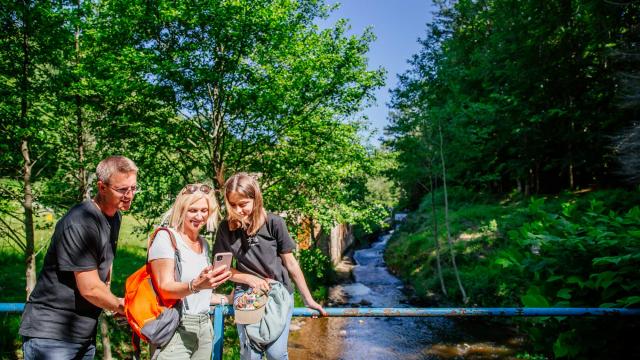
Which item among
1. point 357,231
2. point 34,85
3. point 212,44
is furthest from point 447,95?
point 357,231

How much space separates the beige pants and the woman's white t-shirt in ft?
0.20

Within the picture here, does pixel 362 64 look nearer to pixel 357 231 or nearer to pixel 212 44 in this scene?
pixel 212 44

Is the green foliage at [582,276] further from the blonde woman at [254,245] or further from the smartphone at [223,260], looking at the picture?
the smartphone at [223,260]

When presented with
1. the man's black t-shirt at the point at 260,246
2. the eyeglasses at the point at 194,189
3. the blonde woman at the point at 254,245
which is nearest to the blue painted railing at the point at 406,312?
the blonde woman at the point at 254,245

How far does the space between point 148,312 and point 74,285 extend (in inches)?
17.3

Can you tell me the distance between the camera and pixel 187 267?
2207mm

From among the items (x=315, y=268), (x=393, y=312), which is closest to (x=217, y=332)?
(x=393, y=312)

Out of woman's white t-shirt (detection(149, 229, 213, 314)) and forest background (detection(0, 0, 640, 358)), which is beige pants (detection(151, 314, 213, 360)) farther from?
forest background (detection(0, 0, 640, 358))

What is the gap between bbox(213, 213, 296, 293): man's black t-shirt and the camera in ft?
8.25

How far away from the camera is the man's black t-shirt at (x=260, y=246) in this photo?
2.52m

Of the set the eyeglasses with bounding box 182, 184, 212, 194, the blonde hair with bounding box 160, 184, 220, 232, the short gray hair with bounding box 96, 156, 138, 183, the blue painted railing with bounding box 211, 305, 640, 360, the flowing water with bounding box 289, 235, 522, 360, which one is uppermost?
the short gray hair with bounding box 96, 156, 138, 183

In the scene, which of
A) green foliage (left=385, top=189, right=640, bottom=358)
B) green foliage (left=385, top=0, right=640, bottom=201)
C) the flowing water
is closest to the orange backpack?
green foliage (left=385, top=189, right=640, bottom=358)

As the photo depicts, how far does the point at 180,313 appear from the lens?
7.34 feet

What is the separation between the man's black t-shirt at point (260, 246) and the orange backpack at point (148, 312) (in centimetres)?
53
